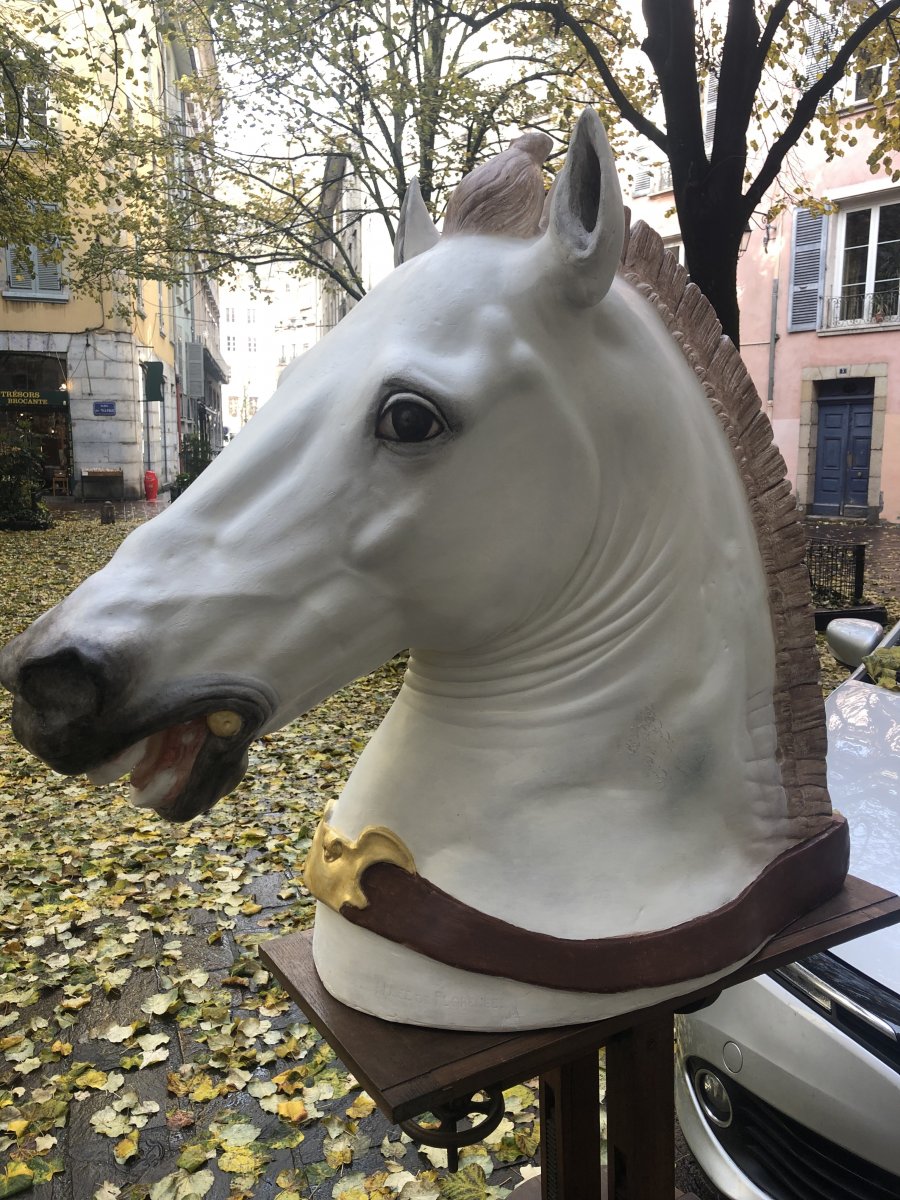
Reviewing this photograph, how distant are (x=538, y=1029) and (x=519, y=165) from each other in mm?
1119

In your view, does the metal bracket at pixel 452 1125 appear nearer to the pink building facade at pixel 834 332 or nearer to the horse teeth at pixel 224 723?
the horse teeth at pixel 224 723

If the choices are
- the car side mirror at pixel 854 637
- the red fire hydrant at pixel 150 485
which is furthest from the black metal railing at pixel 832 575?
the red fire hydrant at pixel 150 485

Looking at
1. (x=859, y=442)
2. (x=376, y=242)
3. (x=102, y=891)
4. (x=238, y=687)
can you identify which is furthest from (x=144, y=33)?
(x=859, y=442)

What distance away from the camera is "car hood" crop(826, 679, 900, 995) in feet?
6.66

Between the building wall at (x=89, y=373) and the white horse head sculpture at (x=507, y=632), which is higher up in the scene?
the building wall at (x=89, y=373)

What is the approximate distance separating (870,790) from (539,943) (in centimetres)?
186

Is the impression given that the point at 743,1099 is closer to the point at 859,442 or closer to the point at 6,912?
the point at 6,912

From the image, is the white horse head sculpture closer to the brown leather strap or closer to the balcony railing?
the brown leather strap

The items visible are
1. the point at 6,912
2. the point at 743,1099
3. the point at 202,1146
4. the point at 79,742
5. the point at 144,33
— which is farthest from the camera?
the point at 144,33

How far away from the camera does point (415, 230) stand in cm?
135

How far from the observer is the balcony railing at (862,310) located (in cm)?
1733

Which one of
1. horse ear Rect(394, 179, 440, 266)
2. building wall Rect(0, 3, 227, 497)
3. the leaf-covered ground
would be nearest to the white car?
the leaf-covered ground

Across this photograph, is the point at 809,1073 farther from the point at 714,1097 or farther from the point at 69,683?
the point at 69,683

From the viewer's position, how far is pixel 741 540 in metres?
1.27
